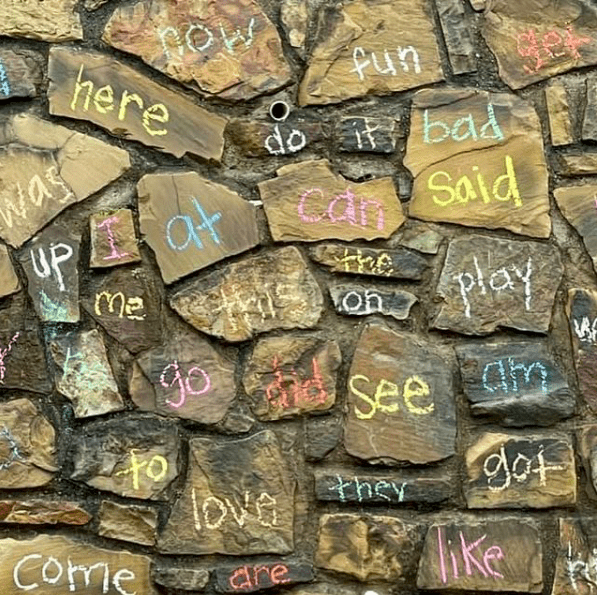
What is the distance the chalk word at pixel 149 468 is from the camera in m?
2.82

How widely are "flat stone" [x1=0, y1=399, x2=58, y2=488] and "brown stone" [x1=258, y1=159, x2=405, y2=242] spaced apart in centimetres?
81

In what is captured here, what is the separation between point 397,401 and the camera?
9.42ft

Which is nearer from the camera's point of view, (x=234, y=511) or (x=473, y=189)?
(x=234, y=511)

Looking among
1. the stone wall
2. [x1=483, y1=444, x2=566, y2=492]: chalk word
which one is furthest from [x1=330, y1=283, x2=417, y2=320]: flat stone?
[x1=483, y1=444, x2=566, y2=492]: chalk word

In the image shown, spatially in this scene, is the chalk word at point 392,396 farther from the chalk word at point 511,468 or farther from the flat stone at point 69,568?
the flat stone at point 69,568

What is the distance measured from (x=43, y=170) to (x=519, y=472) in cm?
152

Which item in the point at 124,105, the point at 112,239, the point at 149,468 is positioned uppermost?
the point at 124,105

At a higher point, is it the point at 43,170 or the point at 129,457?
the point at 43,170

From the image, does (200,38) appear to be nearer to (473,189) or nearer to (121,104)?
(121,104)

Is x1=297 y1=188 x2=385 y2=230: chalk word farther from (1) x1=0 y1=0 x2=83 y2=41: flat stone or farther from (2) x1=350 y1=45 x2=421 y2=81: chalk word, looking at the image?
(1) x1=0 y1=0 x2=83 y2=41: flat stone

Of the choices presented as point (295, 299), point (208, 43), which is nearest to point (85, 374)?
point (295, 299)

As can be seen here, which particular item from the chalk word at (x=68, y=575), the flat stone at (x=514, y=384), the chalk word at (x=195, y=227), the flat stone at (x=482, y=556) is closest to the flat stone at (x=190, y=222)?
the chalk word at (x=195, y=227)

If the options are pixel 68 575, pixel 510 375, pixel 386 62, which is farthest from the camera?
pixel 386 62

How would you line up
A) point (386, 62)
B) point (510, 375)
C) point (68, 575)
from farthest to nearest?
point (386, 62), point (510, 375), point (68, 575)
